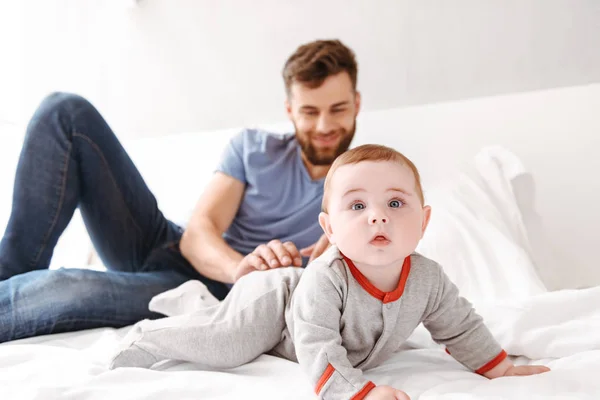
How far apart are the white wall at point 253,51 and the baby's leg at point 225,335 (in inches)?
46.5

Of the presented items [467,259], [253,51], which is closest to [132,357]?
[467,259]

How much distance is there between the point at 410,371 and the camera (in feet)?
2.96

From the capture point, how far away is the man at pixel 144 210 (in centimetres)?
121

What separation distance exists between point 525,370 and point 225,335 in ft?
1.52

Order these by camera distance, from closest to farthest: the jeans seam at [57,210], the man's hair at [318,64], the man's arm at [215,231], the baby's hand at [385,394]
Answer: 1. the baby's hand at [385,394]
2. the jeans seam at [57,210]
3. the man's arm at [215,231]
4. the man's hair at [318,64]

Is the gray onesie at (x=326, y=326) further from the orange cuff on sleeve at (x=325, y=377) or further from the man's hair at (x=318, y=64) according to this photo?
the man's hair at (x=318, y=64)

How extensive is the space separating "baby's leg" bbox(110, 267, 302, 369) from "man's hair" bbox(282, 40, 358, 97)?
750 millimetres

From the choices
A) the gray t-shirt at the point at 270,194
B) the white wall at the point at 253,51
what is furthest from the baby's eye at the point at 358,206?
the white wall at the point at 253,51

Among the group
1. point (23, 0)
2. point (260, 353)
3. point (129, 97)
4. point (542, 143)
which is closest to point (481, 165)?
point (542, 143)

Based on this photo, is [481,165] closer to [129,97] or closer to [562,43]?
[562,43]

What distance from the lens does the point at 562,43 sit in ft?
5.88

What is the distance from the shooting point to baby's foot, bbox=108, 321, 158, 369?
0.94 meters

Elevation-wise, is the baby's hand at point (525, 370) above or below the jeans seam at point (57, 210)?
below

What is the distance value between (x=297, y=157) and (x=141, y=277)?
22.1 inches
